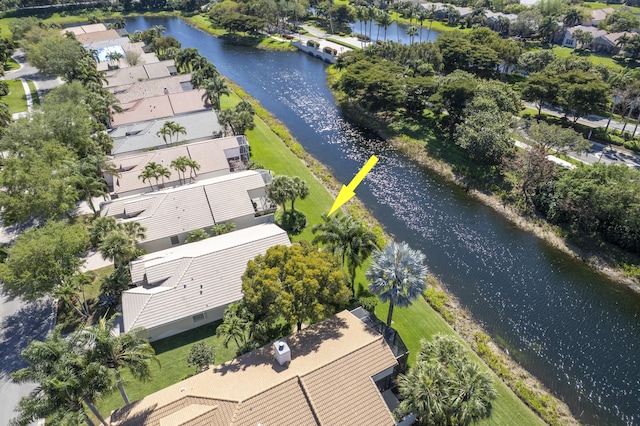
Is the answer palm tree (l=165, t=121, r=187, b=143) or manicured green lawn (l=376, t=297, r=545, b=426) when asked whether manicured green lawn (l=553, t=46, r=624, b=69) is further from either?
palm tree (l=165, t=121, r=187, b=143)

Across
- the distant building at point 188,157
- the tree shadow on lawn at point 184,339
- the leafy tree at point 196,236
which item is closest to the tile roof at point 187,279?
the tree shadow on lawn at point 184,339

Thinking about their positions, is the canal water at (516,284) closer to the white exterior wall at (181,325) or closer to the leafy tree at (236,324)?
the leafy tree at (236,324)

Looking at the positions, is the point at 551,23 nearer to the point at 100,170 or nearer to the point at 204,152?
the point at 204,152

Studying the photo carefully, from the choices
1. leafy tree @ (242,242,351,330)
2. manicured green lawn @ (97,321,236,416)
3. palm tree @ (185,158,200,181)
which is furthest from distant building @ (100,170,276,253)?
leafy tree @ (242,242,351,330)

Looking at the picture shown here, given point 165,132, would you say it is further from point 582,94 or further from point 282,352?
point 582,94

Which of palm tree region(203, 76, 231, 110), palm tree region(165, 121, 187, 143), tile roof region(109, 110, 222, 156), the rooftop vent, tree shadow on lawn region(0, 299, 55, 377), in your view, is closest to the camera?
the rooftop vent

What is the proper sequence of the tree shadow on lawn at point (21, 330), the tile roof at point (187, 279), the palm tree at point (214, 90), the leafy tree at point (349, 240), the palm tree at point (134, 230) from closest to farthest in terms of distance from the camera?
the tree shadow on lawn at point (21, 330) < the tile roof at point (187, 279) < the leafy tree at point (349, 240) < the palm tree at point (134, 230) < the palm tree at point (214, 90)
